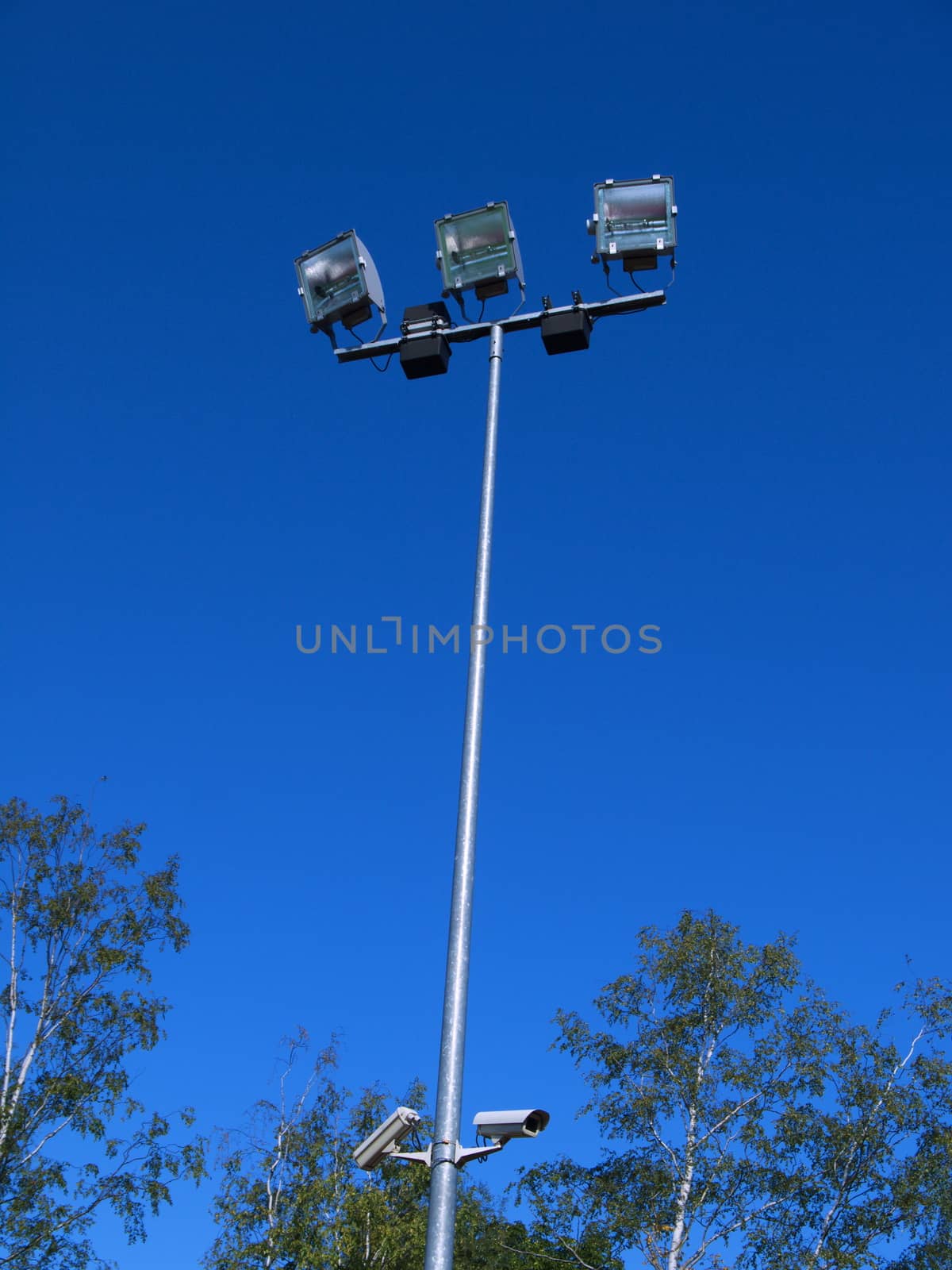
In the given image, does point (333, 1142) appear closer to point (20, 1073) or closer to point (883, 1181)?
point (20, 1073)

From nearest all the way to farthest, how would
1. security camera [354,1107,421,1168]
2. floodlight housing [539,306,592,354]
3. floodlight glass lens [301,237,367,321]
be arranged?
security camera [354,1107,421,1168], floodlight housing [539,306,592,354], floodlight glass lens [301,237,367,321]

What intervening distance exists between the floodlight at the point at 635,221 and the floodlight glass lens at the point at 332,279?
214cm

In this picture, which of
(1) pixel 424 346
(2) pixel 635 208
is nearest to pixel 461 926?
(1) pixel 424 346

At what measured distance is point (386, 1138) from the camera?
7.46 m

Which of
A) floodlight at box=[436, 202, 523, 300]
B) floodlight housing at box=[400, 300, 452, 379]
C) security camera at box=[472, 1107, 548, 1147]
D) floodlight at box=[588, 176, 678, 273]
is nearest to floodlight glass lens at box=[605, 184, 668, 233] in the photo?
floodlight at box=[588, 176, 678, 273]

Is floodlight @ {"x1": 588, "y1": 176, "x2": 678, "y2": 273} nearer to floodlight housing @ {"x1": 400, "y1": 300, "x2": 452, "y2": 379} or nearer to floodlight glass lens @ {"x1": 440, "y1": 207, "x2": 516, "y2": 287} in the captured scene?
floodlight glass lens @ {"x1": 440, "y1": 207, "x2": 516, "y2": 287}

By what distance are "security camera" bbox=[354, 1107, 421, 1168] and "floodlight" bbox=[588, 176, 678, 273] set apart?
7.21 meters

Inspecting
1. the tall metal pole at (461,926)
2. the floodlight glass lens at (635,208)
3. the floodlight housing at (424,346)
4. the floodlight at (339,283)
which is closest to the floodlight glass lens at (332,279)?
the floodlight at (339,283)

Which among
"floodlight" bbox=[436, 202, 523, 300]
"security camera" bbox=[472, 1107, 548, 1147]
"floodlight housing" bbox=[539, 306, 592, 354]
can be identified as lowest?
"security camera" bbox=[472, 1107, 548, 1147]

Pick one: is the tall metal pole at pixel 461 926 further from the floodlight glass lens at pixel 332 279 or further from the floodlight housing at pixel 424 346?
the floodlight glass lens at pixel 332 279

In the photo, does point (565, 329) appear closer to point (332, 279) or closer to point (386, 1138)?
point (332, 279)

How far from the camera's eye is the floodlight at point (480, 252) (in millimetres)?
11055

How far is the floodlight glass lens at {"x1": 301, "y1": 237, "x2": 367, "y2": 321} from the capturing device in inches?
444

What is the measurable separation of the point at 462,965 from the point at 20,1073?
1430cm
